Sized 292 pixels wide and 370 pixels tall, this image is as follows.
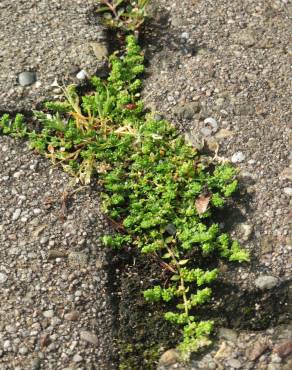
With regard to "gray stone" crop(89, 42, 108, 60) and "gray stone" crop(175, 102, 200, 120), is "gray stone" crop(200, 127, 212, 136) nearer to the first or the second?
"gray stone" crop(175, 102, 200, 120)

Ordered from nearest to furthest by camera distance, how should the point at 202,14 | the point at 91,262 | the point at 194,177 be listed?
the point at 91,262 → the point at 194,177 → the point at 202,14

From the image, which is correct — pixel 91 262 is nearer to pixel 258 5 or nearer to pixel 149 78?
pixel 149 78

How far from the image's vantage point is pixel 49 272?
2.89 metres

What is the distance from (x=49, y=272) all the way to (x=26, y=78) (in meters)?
1.07

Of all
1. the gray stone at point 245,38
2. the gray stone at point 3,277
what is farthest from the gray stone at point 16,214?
the gray stone at point 245,38

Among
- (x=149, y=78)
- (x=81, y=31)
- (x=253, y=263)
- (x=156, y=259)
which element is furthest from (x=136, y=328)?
(x=81, y=31)

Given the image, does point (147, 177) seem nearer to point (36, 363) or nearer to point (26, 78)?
point (26, 78)

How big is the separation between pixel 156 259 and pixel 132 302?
22cm

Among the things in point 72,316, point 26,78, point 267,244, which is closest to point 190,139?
point 267,244

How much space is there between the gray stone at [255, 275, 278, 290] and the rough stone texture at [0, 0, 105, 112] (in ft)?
4.45

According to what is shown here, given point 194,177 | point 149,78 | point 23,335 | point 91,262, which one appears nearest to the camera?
point 23,335

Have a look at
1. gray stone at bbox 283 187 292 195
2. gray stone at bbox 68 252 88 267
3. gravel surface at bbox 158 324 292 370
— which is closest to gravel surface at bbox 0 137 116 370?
gray stone at bbox 68 252 88 267

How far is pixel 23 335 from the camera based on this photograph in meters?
2.73

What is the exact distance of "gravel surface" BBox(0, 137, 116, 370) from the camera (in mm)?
2713
